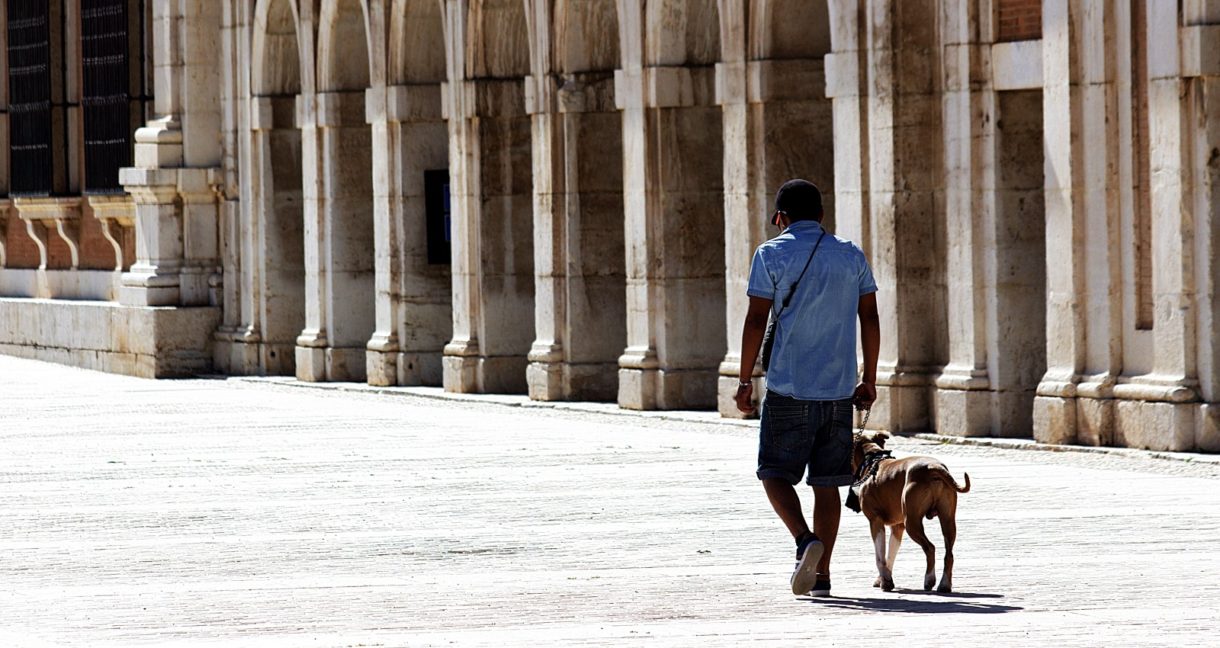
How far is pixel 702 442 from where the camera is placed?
1831 cm

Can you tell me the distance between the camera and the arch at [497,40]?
23.8 m

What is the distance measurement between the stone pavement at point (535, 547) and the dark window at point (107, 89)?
11908 millimetres

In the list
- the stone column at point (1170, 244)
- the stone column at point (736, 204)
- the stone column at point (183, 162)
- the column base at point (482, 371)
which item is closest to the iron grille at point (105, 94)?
the stone column at point (183, 162)

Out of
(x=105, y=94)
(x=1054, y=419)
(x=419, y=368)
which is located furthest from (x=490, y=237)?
(x=105, y=94)

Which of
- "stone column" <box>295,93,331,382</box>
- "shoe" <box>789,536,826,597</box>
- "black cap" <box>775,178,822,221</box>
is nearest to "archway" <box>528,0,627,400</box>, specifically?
"stone column" <box>295,93,331,382</box>

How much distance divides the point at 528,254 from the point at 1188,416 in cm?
938

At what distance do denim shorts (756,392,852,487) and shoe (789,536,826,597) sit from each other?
1.24 ft

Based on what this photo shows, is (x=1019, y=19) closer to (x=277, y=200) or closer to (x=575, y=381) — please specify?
(x=575, y=381)

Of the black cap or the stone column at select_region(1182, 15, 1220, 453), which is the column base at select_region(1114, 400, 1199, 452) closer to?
the stone column at select_region(1182, 15, 1220, 453)

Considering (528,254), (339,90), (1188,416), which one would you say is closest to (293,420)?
(528,254)

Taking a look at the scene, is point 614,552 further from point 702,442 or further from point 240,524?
point 702,442

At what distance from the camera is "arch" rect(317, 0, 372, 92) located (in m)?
26.5

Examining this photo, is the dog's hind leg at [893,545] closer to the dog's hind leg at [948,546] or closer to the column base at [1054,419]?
the dog's hind leg at [948,546]

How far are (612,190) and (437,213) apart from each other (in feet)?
10.1
